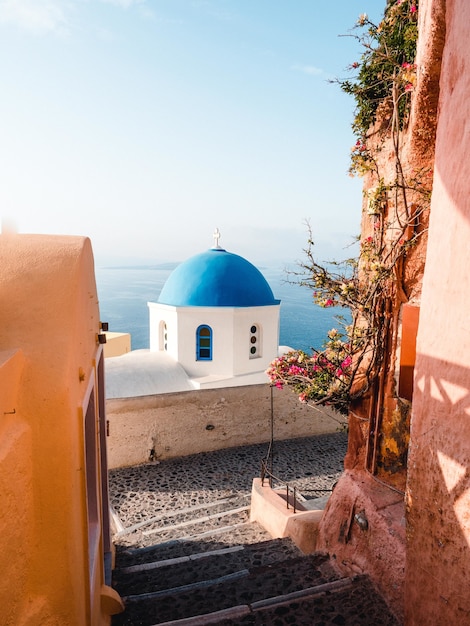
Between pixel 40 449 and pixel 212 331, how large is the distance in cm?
1024

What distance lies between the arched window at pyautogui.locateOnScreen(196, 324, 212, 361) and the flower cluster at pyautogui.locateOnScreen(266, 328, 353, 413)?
756cm

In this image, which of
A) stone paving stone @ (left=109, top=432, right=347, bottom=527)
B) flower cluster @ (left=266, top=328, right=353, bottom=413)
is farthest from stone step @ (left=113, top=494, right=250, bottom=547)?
flower cluster @ (left=266, top=328, right=353, bottom=413)

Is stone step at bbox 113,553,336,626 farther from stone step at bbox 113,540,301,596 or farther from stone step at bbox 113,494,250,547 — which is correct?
stone step at bbox 113,494,250,547

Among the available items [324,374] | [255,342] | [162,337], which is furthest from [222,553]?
[162,337]

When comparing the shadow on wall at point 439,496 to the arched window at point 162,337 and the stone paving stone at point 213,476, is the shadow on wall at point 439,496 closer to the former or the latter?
the stone paving stone at point 213,476

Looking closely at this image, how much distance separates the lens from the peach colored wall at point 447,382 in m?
2.59

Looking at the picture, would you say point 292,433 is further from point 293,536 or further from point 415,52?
point 415,52

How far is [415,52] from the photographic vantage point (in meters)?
3.97

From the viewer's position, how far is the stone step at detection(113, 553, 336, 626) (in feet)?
12.5

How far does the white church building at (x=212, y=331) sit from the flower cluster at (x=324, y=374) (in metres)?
7.16

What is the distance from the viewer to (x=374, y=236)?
4.49 metres

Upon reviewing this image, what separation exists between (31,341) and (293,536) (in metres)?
4.65

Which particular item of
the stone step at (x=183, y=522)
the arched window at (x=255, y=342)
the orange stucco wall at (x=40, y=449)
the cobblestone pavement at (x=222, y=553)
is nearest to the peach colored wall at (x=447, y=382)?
the cobblestone pavement at (x=222, y=553)

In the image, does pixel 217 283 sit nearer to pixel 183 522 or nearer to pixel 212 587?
pixel 183 522
